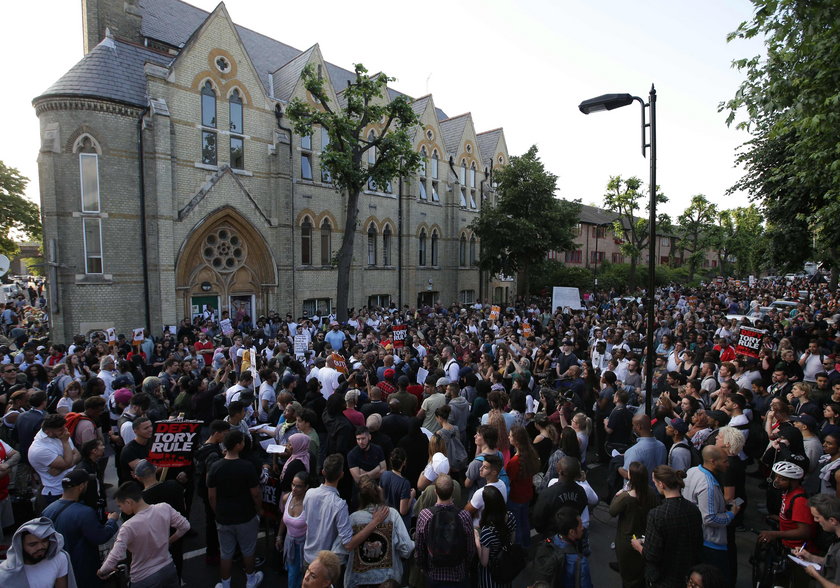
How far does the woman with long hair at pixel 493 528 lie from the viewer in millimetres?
4180

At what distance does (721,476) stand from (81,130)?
72.4 feet

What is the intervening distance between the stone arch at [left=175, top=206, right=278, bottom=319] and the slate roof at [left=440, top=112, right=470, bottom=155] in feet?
57.9

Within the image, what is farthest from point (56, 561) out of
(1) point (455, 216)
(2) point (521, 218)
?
(1) point (455, 216)

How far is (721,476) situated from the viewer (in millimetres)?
5191

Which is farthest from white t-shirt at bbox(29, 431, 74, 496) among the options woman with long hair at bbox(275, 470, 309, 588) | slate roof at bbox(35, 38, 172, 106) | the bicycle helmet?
slate roof at bbox(35, 38, 172, 106)

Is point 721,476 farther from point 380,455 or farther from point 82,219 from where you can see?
point 82,219

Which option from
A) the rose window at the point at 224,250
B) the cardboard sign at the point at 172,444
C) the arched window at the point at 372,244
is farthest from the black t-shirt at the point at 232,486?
Answer: the arched window at the point at 372,244

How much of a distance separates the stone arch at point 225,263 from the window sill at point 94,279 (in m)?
2.39

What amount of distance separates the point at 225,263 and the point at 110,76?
27.9ft

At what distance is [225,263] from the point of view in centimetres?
2172

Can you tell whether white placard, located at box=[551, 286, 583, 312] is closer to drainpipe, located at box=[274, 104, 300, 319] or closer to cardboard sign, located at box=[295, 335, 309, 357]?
drainpipe, located at box=[274, 104, 300, 319]

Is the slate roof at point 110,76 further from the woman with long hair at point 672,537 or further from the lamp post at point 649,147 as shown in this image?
the woman with long hair at point 672,537

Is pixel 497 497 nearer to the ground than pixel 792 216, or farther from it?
nearer to the ground

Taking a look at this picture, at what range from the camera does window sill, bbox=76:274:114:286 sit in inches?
705
